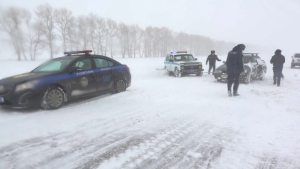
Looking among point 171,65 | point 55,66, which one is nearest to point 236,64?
point 55,66

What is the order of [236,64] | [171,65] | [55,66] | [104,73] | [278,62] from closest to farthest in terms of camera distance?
[55,66] < [104,73] < [236,64] < [278,62] < [171,65]

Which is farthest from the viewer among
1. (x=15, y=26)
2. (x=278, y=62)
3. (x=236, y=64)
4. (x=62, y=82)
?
(x=15, y=26)

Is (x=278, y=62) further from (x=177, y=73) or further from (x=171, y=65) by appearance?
(x=171, y=65)

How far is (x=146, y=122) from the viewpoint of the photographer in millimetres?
4359

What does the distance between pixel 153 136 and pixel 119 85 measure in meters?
4.41

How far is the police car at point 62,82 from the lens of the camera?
4918 mm

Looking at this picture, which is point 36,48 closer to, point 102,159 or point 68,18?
point 68,18

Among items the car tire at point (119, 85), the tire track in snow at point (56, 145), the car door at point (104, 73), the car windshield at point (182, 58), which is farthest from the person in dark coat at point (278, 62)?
the tire track in snow at point (56, 145)

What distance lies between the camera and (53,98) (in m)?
5.38

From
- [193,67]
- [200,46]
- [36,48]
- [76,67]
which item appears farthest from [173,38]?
[76,67]

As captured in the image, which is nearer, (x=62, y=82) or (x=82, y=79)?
(x=62, y=82)

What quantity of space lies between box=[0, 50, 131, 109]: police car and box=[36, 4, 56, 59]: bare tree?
48.9m

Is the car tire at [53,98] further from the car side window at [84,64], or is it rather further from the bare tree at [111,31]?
the bare tree at [111,31]

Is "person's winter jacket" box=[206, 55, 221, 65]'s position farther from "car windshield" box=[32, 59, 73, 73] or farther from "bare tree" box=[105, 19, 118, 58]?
"bare tree" box=[105, 19, 118, 58]
